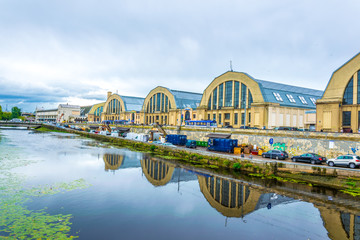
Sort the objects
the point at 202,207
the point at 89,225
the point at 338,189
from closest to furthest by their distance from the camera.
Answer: the point at 89,225 → the point at 202,207 → the point at 338,189

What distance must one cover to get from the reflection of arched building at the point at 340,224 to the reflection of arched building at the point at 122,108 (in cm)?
7938

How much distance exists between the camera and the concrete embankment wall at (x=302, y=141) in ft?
94.9

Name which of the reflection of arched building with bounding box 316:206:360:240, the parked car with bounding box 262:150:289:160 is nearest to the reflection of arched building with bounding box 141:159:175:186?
the parked car with bounding box 262:150:289:160

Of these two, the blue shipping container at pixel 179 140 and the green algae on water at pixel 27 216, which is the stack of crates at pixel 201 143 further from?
the green algae on water at pixel 27 216

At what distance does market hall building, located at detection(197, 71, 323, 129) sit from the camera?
1801 inches

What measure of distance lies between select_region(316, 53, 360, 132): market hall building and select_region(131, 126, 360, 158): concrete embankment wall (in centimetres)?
548

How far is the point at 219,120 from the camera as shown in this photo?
56031 mm

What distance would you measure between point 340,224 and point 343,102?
26.1 m

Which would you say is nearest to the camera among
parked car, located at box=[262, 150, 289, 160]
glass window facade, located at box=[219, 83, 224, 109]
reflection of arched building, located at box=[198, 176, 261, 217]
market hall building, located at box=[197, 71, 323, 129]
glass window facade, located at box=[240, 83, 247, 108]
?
reflection of arched building, located at box=[198, 176, 261, 217]

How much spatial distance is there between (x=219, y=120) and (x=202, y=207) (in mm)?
39216

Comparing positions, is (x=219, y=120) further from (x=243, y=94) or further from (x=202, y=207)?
(x=202, y=207)

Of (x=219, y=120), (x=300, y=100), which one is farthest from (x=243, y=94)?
(x=300, y=100)

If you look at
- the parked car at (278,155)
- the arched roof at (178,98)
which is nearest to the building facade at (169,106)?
the arched roof at (178,98)

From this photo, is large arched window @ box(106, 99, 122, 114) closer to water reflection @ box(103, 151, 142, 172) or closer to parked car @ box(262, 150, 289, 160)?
water reflection @ box(103, 151, 142, 172)
